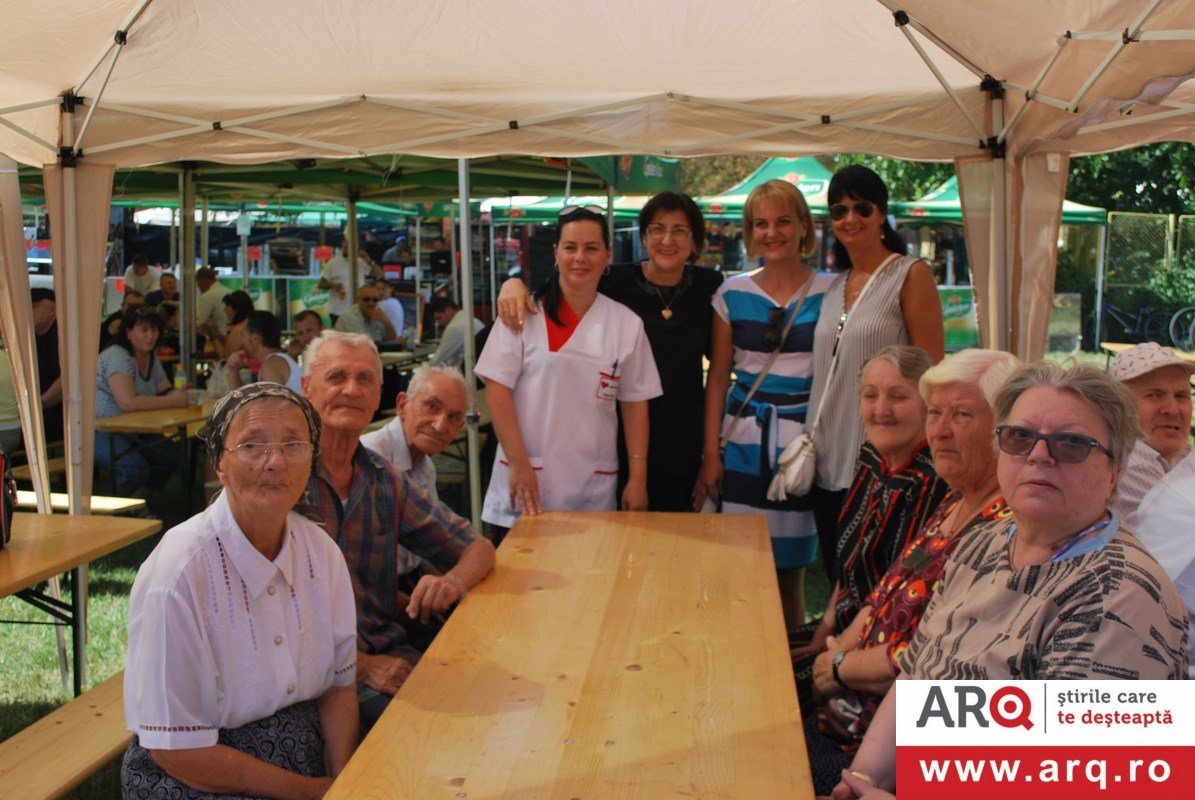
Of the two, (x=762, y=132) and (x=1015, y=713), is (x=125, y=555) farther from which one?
(x=1015, y=713)

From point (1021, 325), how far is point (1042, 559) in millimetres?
2613

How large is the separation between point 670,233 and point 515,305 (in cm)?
59

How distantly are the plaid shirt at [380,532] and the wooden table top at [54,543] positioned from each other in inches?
35.0

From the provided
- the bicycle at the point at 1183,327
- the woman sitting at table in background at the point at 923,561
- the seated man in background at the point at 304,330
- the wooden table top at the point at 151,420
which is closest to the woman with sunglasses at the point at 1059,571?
the woman sitting at table in background at the point at 923,561

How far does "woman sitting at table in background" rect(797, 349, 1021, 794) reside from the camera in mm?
2377

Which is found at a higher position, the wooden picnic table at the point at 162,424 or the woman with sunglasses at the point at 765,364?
the woman with sunglasses at the point at 765,364

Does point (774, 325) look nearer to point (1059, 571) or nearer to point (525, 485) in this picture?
point (525, 485)

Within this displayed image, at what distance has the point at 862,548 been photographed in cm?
289

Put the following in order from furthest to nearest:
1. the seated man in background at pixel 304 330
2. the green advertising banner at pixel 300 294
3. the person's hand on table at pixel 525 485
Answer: the green advertising banner at pixel 300 294
the seated man in background at pixel 304 330
the person's hand on table at pixel 525 485

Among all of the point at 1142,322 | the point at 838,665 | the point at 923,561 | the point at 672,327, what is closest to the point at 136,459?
the point at 672,327

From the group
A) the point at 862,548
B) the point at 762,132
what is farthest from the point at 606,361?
the point at 762,132

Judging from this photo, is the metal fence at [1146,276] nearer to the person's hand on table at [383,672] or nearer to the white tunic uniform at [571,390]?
the white tunic uniform at [571,390]

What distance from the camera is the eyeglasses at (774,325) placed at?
12.3 feet

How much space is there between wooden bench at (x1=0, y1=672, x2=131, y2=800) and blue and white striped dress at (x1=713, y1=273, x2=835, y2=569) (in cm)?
209
